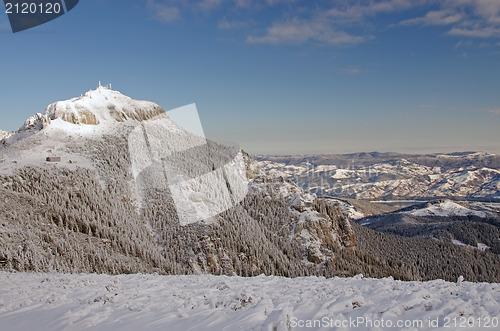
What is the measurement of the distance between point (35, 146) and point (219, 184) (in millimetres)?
79926

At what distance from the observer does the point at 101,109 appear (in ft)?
548

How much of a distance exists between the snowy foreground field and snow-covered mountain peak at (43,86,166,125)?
144725 mm

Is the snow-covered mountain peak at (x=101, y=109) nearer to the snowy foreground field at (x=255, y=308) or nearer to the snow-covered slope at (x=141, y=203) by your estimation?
the snow-covered slope at (x=141, y=203)

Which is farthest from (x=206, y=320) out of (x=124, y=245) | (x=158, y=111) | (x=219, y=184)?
(x=158, y=111)

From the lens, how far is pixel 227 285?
26.8m

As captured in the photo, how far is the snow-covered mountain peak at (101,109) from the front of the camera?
14962 centimetres

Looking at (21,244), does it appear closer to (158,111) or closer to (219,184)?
(219,184)

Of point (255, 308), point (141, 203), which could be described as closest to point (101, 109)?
point (141, 203)

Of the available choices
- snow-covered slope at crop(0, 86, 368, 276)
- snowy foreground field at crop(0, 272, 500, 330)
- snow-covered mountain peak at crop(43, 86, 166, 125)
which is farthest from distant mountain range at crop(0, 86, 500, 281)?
snowy foreground field at crop(0, 272, 500, 330)

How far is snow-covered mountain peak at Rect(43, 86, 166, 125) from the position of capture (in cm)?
14962

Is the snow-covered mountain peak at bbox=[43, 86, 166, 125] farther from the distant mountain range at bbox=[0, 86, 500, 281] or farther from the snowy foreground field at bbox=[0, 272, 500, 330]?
the snowy foreground field at bbox=[0, 272, 500, 330]

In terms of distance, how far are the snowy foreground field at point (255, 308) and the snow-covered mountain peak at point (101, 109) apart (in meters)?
145

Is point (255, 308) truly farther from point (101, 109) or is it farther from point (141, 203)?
point (101, 109)

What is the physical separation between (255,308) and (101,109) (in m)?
174
